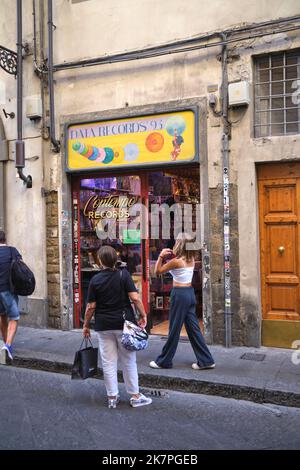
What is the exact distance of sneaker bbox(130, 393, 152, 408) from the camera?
518 cm

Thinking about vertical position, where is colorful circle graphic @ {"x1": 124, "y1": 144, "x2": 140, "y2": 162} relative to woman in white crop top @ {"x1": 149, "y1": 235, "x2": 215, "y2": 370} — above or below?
above

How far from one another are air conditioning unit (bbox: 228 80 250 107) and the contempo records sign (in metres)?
0.65

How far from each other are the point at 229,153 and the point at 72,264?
3323 millimetres

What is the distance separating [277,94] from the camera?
7262 mm

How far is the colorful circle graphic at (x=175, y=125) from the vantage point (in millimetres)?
7641

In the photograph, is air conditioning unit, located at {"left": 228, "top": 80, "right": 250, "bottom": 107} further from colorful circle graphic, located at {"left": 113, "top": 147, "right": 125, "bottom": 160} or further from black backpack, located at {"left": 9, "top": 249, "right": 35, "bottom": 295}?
black backpack, located at {"left": 9, "top": 249, "right": 35, "bottom": 295}

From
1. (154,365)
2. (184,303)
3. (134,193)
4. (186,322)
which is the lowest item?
(154,365)

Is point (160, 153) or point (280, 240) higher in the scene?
point (160, 153)

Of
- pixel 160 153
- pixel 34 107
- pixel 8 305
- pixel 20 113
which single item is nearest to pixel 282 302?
pixel 160 153

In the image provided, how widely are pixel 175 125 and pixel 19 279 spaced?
3.22m

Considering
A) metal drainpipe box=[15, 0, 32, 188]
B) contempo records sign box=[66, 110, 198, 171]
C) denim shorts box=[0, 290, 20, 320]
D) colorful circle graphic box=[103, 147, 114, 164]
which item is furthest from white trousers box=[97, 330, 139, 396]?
metal drainpipe box=[15, 0, 32, 188]

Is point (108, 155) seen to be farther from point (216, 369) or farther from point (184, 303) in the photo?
point (216, 369)
